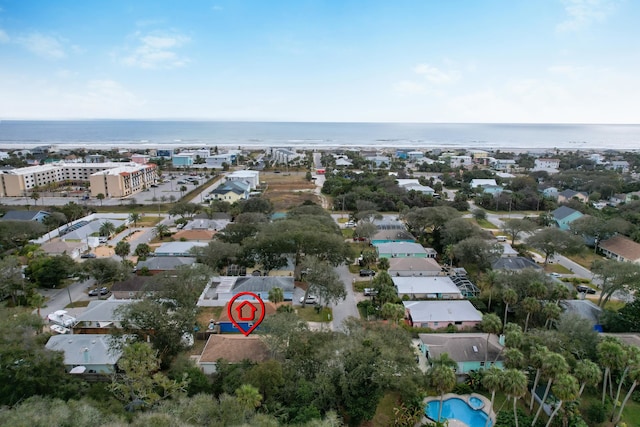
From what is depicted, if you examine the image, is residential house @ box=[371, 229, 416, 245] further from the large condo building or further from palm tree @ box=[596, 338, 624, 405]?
the large condo building

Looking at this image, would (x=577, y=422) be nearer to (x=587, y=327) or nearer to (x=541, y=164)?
(x=587, y=327)

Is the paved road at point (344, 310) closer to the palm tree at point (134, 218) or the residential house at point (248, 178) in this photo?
the palm tree at point (134, 218)

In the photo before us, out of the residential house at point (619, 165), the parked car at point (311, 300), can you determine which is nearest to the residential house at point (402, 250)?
the parked car at point (311, 300)

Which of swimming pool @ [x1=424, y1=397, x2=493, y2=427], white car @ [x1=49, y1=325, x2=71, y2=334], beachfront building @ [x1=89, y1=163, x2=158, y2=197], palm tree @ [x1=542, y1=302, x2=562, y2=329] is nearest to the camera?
swimming pool @ [x1=424, y1=397, x2=493, y2=427]

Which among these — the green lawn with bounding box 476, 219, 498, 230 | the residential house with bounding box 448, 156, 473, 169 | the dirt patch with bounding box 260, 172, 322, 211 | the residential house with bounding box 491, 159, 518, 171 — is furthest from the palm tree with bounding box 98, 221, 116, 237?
the residential house with bounding box 491, 159, 518, 171

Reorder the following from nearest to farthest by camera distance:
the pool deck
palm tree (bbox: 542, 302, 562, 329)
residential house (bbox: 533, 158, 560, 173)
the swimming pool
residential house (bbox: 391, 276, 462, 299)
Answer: the pool deck, the swimming pool, palm tree (bbox: 542, 302, 562, 329), residential house (bbox: 391, 276, 462, 299), residential house (bbox: 533, 158, 560, 173)
